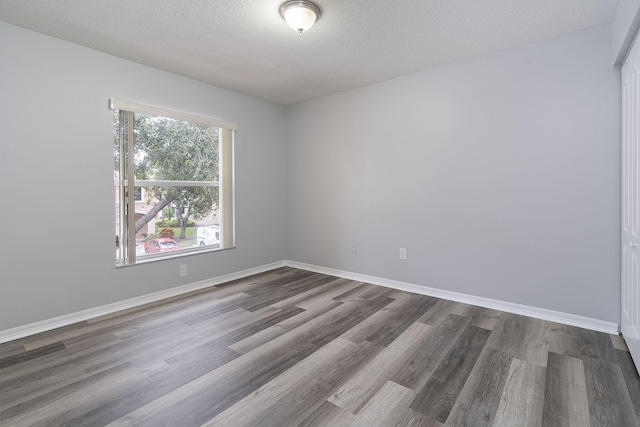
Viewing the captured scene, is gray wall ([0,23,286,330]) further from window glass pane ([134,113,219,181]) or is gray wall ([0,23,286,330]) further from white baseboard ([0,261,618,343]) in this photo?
window glass pane ([134,113,219,181])

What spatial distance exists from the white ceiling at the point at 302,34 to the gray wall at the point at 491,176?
301 mm

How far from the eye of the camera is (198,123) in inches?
144

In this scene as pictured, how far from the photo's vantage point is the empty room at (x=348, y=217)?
1804 millimetres

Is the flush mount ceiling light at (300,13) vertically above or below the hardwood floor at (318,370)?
above

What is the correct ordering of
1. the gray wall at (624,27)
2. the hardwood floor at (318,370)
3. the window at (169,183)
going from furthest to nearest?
1. the window at (169,183)
2. the gray wall at (624,27)
3. the hardwood floor at (318,370)

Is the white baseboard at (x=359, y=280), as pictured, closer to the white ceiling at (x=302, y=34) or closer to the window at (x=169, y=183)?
the window at (x=169, y=183)

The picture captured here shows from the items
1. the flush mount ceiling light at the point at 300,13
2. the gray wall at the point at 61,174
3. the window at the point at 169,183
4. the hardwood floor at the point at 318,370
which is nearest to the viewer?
the hardwood floor at the point at 318,370

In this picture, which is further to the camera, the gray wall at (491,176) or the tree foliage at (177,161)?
the tree foliage at (177,161)

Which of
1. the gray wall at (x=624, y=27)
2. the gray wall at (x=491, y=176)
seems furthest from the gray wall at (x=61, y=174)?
the gray wall at (x=624, y=27)

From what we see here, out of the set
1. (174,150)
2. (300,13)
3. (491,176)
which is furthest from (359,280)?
(300,13)

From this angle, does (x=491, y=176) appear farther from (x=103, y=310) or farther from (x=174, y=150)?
(x=103, y=310)

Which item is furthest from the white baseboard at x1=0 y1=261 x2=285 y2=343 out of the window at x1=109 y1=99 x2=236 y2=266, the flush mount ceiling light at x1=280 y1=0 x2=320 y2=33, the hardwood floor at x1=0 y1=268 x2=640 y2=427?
→ the flush mount ceiling light at x1=280 y1=0 x2=320 y2=33

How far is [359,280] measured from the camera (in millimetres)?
3965

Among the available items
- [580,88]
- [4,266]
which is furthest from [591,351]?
[4,266]
